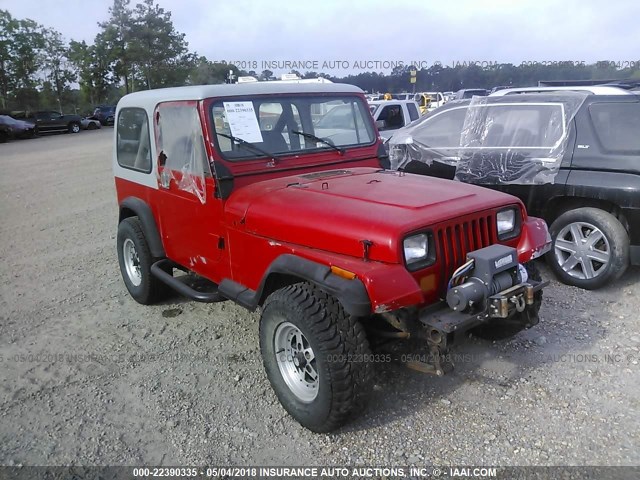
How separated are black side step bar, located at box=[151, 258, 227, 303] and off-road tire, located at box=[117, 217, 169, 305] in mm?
129

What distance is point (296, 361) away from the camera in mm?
3254

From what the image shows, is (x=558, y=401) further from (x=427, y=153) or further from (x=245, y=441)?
(x=427, y=153)

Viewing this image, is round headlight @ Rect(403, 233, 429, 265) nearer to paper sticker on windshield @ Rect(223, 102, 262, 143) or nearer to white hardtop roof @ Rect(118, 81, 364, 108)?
paper sticker on windshield @ Rect(223, 102, 262, 143)

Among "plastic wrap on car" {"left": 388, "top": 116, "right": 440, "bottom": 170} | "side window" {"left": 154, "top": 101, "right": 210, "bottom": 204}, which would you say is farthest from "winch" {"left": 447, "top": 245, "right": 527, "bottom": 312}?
"plastic wrap on car" {"left": 388, "top": 116, "right": 440, "bottom": 170}

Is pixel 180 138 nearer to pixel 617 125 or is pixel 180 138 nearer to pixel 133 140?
pixel 133 140

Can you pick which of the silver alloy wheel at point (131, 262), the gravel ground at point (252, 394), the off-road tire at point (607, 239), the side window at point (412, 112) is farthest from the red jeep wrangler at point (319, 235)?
the side window at point (412, 112)

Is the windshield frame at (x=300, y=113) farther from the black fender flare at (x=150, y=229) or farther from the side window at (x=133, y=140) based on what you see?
the black fender flare at (x=150, y=229)

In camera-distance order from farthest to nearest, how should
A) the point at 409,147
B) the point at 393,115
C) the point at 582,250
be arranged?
the point at 393,115 < the point at 409,147 < the point at 582,250

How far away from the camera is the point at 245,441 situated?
3.11 metres

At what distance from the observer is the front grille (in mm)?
3002

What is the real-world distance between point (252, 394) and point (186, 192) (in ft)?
5.26

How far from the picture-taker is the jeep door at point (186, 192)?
12.5 feet

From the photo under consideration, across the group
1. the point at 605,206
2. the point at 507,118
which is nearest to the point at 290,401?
the point at 605,206

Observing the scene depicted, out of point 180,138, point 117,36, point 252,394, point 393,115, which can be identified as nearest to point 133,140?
point 180,138
